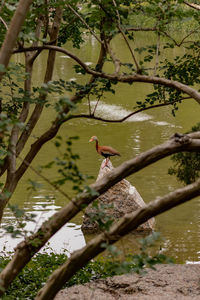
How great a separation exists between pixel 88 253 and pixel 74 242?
6.71 m

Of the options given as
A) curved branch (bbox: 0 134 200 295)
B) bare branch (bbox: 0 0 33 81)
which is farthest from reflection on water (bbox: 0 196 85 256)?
bare branch (bbox: 0 0 33 81)

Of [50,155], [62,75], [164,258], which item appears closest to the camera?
[164,258]

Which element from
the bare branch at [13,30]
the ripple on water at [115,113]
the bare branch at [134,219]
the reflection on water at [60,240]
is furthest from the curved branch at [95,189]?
the ripple on water at [115,113]

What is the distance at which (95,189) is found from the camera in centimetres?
358

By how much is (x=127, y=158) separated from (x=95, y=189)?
38.7 feet

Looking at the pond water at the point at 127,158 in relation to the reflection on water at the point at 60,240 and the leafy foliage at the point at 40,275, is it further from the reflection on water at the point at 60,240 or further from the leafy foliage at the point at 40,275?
the leafy foliage at the point at 40,275

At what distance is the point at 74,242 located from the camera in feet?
32.7

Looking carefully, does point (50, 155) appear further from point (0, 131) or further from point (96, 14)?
point (0, 131)

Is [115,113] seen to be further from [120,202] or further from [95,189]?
[95,189]

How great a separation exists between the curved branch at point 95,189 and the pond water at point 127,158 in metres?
1.01

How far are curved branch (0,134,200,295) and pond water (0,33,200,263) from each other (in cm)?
101

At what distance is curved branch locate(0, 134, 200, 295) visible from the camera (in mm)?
3463

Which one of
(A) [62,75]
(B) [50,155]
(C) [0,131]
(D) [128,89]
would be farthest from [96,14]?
(A) [62,75]

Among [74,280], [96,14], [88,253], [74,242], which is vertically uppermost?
[96,14]
